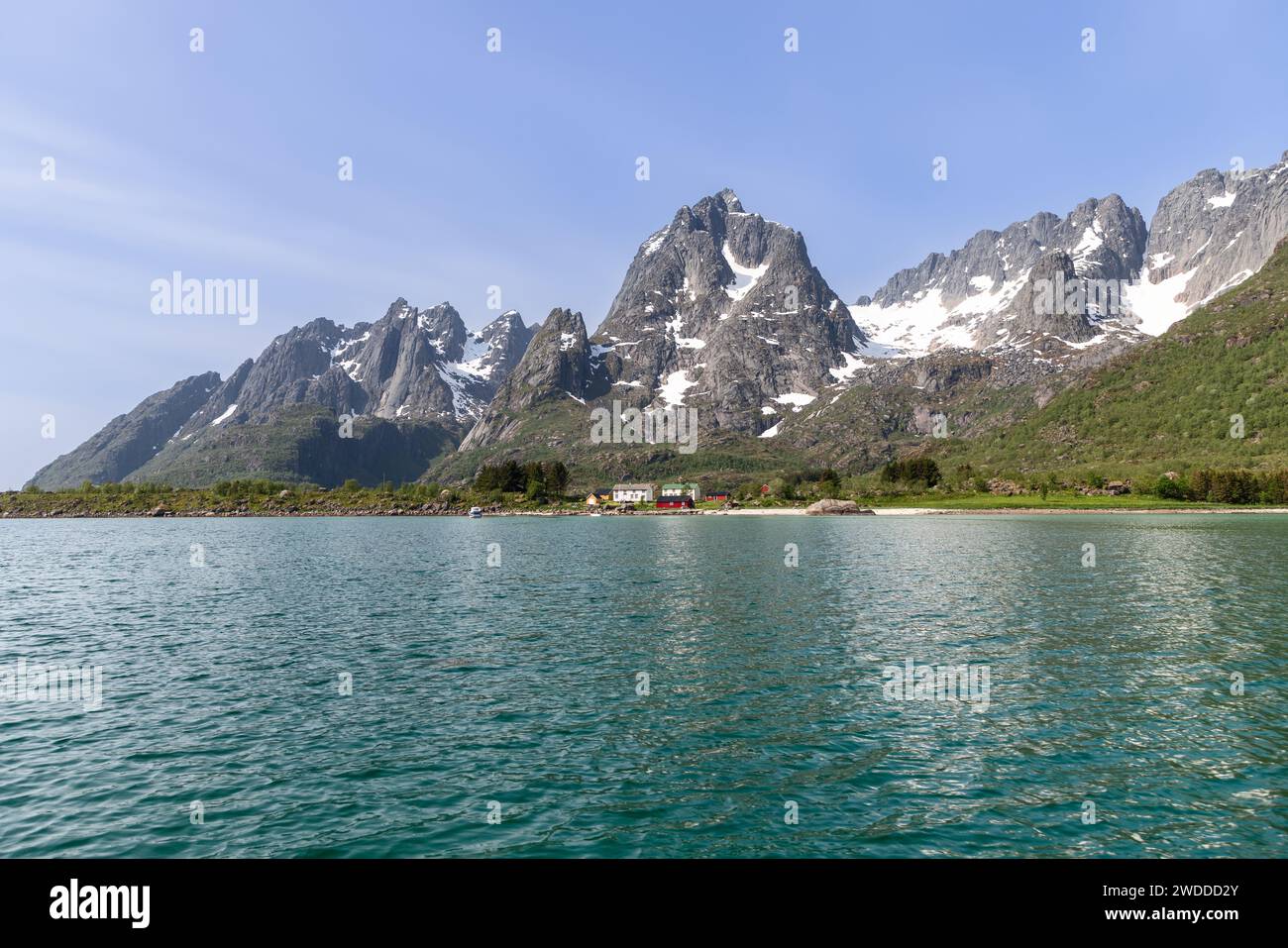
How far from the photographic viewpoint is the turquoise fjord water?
18500 mm

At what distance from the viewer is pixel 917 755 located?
23.7m

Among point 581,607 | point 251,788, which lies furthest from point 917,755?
point 581,607

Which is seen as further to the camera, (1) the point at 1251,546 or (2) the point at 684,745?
(1) the point at 1251,546

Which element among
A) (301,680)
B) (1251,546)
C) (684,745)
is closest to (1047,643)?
(684,745)

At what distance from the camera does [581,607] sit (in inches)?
2206

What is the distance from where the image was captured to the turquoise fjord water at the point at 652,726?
60.7 ft

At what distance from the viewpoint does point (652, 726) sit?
88.8 ft
